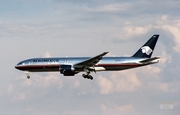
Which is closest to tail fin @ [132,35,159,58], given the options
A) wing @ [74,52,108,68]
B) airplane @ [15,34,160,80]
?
airplane @ [15,34,160,80]

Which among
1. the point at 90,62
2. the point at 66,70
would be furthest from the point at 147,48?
the point at 66,70

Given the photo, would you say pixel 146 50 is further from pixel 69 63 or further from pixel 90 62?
pixel 69 63

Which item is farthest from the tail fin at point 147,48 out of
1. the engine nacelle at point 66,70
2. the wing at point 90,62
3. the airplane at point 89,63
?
the engine nacelle at point 66,70

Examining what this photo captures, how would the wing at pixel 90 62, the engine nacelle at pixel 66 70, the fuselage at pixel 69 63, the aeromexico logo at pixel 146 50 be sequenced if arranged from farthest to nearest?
the aeromexico logo at pixel 146 50 → the fuselage at pixel 69 63 → the engine nacelle at pixel 66 70 → the wing at pixel 90 62

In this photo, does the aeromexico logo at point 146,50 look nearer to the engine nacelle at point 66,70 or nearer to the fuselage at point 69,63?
the fuselage at point 69,63

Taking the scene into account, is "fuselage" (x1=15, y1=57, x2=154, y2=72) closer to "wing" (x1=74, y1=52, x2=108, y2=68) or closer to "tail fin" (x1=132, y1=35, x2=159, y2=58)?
"wing" (x1=74, y1=52, x2=108, y2=68)

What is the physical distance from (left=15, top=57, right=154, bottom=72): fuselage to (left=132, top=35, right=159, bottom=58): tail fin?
290 centimetres

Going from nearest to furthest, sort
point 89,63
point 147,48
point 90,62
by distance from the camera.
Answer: point 90,62 < point 89,63 < point 147,48

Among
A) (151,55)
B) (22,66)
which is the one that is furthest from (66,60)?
(151,55)

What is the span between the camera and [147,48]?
10369cm

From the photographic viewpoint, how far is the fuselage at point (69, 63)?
98.9m

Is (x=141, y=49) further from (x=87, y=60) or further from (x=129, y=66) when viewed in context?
(x=87, y=60)

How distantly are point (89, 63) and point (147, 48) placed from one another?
13.8 metres

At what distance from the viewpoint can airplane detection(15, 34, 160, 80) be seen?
9811 cm
